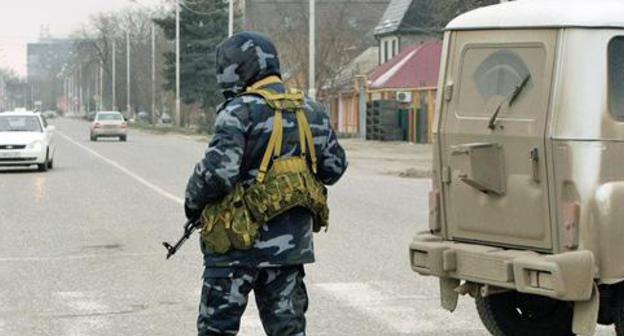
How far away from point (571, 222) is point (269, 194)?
2024 millimetres

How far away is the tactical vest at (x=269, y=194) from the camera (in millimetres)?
5465

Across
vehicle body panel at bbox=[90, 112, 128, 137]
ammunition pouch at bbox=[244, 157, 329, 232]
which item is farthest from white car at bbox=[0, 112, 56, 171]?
vehicle body panel at bbox=[90, 112, 128, 137]

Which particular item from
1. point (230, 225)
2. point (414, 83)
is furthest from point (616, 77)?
point (414, 83)

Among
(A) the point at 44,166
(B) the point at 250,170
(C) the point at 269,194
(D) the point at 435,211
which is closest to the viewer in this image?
(C) the point at 269,194

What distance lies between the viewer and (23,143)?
2858 cm

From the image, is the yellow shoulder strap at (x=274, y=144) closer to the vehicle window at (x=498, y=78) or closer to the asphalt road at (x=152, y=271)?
the vehicle window at (x=498, y=78)

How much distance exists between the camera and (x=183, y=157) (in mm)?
38062

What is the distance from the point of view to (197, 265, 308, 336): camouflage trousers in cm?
557

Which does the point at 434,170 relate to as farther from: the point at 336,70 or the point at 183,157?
the point at 336,70

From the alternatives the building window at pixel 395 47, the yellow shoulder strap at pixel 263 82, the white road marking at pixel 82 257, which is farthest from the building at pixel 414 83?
the yellow shoulder strap at pixel 263 82

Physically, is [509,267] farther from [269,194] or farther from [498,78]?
[269,194]

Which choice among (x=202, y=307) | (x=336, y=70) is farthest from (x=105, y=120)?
(x=202, y=307)

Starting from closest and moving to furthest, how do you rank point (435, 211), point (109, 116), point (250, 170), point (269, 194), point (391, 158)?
point (269, 194) < point (250, 170) < point (435, 211) < point (391, 158) < point (109, 116)

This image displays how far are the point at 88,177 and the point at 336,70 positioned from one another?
3913 centimetres
